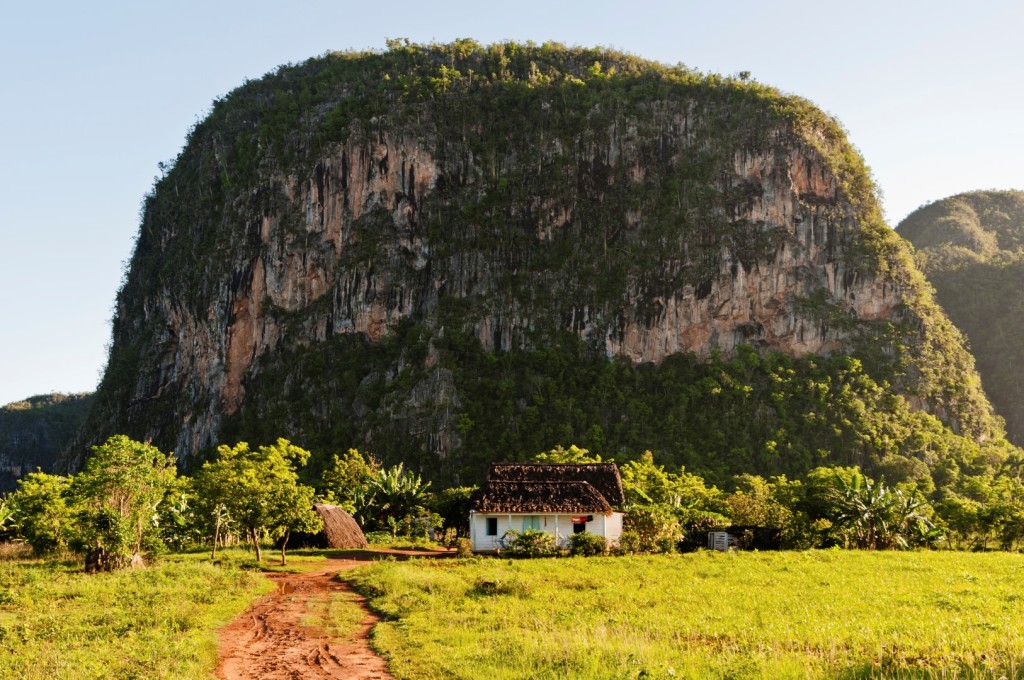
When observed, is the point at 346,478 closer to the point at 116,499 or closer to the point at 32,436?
the point at 116,499

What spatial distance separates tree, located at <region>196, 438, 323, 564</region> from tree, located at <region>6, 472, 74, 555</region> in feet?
21.5

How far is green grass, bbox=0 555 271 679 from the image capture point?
15.1 m

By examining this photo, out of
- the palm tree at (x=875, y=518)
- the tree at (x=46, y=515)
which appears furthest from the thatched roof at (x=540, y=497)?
the tree at (x=46, y=515)

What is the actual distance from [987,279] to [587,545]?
371ft

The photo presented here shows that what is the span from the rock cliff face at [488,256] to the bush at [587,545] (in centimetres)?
4817

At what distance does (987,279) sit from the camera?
→ 127625 millimetres

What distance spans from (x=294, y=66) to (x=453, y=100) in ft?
101

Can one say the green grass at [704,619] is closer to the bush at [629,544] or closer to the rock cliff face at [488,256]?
the bush at [629,544]

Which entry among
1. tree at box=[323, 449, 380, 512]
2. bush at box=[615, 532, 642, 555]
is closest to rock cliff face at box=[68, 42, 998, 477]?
tree at box=[323, 449, 380, 512]

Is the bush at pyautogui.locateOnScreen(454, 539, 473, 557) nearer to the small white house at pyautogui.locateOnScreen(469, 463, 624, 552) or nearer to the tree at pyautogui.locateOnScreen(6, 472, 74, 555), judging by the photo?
the small white house at pyautogui.locateOnScreen(469, 463, 624, 552)

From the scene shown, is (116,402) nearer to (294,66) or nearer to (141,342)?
(141,342)

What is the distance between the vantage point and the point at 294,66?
424 feet

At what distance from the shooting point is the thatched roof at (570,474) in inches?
1806

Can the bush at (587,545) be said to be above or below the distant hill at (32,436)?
below
